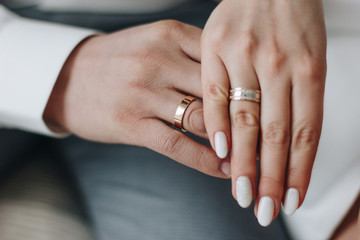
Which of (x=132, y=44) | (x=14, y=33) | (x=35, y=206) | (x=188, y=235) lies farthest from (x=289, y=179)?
(x=14, y=33)

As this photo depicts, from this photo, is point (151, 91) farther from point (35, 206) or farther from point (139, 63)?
point (35, 206)

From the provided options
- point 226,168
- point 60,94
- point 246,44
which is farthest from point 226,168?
point 60,94

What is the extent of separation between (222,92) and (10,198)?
58 cm

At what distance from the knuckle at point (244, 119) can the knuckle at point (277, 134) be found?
0.8 inches

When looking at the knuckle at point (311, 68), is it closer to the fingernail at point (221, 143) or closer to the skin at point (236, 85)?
the skin at point (236, 85)

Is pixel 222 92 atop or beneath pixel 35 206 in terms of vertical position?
atop

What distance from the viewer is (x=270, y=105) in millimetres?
499

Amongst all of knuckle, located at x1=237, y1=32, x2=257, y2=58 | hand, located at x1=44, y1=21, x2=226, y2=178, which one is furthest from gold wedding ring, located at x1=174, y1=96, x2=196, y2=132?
knuckle, located at x1=237, y1=32, x2=257, y2=58

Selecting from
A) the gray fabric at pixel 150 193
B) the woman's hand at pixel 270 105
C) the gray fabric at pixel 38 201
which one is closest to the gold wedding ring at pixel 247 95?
the woman's hand at pixel 270 105

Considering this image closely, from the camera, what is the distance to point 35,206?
77cm

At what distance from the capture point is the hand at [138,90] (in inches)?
22.4

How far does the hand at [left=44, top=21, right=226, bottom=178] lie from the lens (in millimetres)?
569

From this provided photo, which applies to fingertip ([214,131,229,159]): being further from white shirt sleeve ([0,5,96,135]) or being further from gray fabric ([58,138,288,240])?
white shirt sleeve ([0,5,96,135])

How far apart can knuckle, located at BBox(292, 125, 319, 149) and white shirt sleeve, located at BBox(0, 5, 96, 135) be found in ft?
1.62
